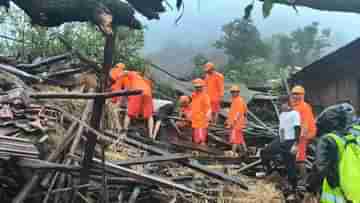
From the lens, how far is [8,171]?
6.17 m

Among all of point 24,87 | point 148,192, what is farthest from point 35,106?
point 148,192

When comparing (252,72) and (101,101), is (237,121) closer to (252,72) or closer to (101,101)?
(101,101)

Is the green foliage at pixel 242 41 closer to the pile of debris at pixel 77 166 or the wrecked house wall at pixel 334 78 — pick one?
the wrecked house wall at pixel 334 78

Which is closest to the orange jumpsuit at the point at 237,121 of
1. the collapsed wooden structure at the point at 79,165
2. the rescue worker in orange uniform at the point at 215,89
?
the rescue worker in orange uniform at the point at 215,89

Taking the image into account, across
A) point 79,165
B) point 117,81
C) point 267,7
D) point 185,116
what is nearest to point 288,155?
point 185,116

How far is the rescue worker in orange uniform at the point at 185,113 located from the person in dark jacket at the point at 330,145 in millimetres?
7858

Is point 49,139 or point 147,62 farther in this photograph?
point 147,62

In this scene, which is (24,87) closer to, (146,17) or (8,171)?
(8,171)

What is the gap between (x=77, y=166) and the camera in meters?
5.20

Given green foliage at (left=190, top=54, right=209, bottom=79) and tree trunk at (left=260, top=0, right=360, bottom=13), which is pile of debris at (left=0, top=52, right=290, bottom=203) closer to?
tree trunk at (left=260, top=0, right=360, bottom=13)

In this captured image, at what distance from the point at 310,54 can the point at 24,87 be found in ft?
65.2

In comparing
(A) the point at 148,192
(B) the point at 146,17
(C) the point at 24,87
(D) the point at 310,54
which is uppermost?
(D) the point at 310,54

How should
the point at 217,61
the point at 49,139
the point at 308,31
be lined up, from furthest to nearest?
the point at 217,61 → the point at 308,31 → the point at 49,139

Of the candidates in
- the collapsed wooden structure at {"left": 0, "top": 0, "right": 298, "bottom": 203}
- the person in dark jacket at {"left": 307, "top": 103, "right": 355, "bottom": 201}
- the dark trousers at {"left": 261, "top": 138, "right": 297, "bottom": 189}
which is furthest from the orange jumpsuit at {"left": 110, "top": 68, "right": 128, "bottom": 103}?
the person in dark jacket at {"left": 307, "top": 103, "right": 355, "bottom": 201}
